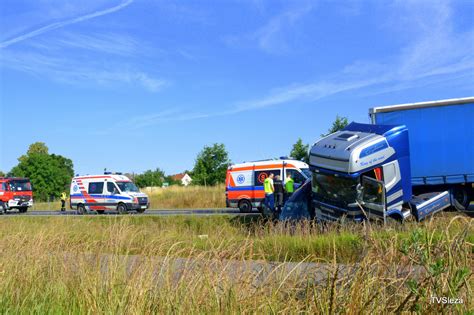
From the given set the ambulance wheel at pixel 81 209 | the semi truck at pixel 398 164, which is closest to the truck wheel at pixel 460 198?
the semi truck at pixel 398 164

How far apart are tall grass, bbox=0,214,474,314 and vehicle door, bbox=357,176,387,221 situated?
698 cm

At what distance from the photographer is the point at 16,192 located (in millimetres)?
34969

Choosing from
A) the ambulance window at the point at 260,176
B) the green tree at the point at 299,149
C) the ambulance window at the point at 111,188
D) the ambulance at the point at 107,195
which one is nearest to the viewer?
the ambulance window at the point at 260,176

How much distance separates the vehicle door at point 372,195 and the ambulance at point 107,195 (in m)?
18.7

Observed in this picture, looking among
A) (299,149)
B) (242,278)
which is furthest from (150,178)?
(242,278)

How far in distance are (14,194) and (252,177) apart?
20.0m

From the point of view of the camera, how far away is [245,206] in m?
24.7

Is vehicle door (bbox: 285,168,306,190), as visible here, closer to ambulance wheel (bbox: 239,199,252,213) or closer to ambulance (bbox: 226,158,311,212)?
ambulance (bbox: 226,158,311,212)

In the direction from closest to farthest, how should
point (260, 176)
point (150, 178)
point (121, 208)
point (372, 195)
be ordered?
point (372, 195) → point (260, 176) → point (121, 208) → point (150, 178)

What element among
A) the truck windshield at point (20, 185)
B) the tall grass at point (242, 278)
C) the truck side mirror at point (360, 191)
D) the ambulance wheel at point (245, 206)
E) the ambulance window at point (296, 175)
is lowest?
the ambulance wheel at point (245, 206)

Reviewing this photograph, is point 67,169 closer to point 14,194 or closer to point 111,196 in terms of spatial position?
point 14,194

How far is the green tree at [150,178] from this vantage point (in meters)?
101

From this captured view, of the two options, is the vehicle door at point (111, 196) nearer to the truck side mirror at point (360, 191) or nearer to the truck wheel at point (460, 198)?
the truck wheel at point (460, 198)

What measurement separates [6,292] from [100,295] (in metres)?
1.39
